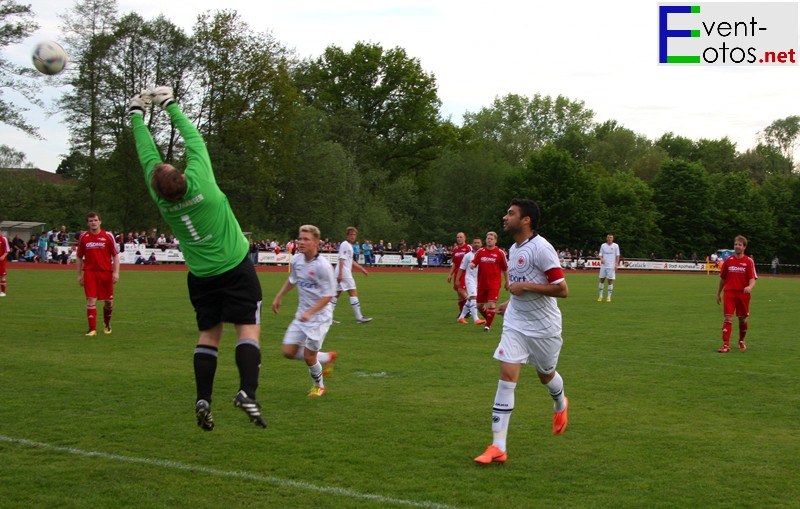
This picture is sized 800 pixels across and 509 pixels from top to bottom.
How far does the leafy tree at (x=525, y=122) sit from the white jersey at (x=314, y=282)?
3233 inches

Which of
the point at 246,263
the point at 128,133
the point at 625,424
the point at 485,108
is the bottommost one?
the point at 625,424

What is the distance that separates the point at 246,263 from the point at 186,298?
1829cm

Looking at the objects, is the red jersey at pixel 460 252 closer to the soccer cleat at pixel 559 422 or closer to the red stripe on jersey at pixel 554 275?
the soccer cleat at pixel 559 422

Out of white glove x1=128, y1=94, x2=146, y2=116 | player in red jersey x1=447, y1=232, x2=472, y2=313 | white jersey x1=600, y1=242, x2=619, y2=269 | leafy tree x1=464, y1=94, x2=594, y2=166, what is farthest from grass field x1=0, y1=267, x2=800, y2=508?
leafy tree x1=464, y1=94, x2=594, y2=166

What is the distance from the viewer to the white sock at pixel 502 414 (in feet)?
22.3

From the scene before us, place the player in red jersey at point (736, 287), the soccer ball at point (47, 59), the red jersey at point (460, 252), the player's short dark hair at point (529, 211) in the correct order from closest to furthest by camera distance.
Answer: the player's short dark hair at point (529, 211)
the soccer ball at point (47, 59)
the player in red jersey at point (736, 287)
the red jersey at point (460, 252)

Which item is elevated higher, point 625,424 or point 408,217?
point 408,217

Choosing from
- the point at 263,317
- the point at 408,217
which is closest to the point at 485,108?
the point at 408,217

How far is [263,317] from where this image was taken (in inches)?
771

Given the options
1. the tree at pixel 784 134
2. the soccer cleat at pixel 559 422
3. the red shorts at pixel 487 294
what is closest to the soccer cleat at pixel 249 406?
the soccer cleat at pixel 559 422

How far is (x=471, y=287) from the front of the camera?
Result: 20125 mm

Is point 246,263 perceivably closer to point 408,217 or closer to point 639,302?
point 639,302

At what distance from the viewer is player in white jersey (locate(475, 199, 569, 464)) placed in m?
6.98

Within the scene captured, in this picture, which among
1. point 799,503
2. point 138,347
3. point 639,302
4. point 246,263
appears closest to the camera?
point 799,503
